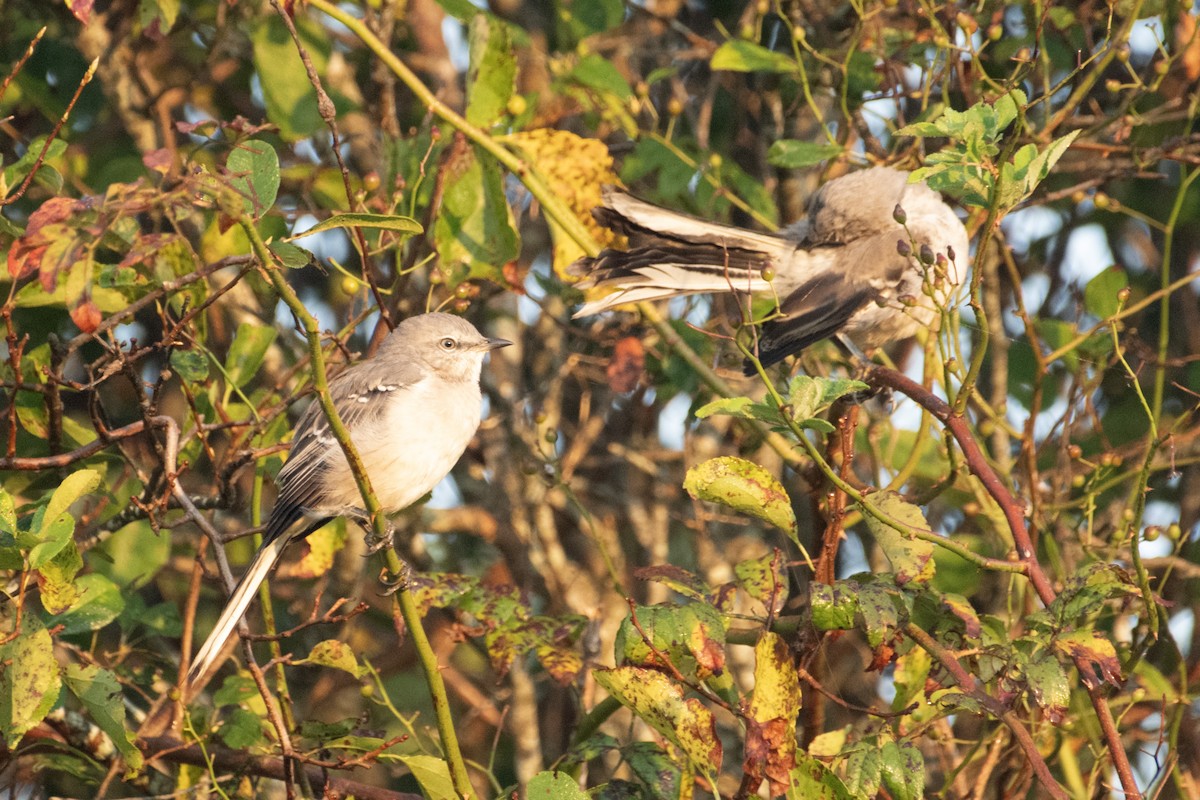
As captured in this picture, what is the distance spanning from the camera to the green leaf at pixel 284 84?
448cm

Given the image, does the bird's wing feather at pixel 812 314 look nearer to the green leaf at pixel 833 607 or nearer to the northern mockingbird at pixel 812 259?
the northern mockingbird at pixel 812 259

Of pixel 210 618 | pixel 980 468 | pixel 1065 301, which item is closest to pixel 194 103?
pixel 210 618

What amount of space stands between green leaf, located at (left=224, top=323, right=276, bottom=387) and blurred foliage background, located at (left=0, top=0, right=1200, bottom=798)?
0.4 inches

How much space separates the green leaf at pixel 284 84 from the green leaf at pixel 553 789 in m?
2.69

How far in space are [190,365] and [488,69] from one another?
138 cm

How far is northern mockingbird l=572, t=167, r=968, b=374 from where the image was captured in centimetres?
437

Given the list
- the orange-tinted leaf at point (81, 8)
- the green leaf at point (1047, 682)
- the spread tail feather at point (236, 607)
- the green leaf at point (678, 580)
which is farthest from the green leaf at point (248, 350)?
the green leaf at point (1047, 682)

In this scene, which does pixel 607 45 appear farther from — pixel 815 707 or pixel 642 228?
pixel 815 707

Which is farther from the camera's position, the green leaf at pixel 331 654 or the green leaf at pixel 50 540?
the green leaf at pixel 331 654

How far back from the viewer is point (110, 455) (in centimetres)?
383

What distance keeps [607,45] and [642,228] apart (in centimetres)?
151

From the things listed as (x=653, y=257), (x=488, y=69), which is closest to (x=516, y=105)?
(x=488, y=69)

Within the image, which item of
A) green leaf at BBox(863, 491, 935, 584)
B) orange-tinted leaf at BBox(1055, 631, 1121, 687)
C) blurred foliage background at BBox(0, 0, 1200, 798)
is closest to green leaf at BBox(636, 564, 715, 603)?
blurred foliage background at BBox(0, 0, 1200, 798)

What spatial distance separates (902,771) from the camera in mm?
2561
